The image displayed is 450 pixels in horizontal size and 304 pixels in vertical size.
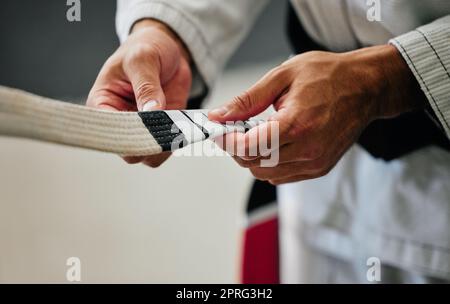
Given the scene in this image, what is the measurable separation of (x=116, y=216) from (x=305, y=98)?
0.97 m

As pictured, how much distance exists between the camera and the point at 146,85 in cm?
49

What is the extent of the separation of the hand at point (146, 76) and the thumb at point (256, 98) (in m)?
0.07

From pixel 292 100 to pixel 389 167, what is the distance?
24cm

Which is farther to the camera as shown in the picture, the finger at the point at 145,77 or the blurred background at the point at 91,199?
the blurred background at the point at 91,199

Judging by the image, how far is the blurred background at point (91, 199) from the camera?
1148mm

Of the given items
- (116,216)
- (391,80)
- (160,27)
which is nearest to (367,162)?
(391,80)

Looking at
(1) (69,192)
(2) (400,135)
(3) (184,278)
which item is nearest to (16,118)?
(2) (400,135)

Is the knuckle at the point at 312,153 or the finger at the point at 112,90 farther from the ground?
the finger at the point at 112,90

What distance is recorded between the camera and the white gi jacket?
0.48m

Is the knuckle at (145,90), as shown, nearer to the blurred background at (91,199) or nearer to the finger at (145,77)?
the finger at (145,77)

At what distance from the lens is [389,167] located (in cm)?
64

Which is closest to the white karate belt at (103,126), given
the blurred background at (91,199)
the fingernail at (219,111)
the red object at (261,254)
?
the fingernail at (219,111)

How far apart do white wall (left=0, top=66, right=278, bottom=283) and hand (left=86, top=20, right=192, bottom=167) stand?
1.69 ft
